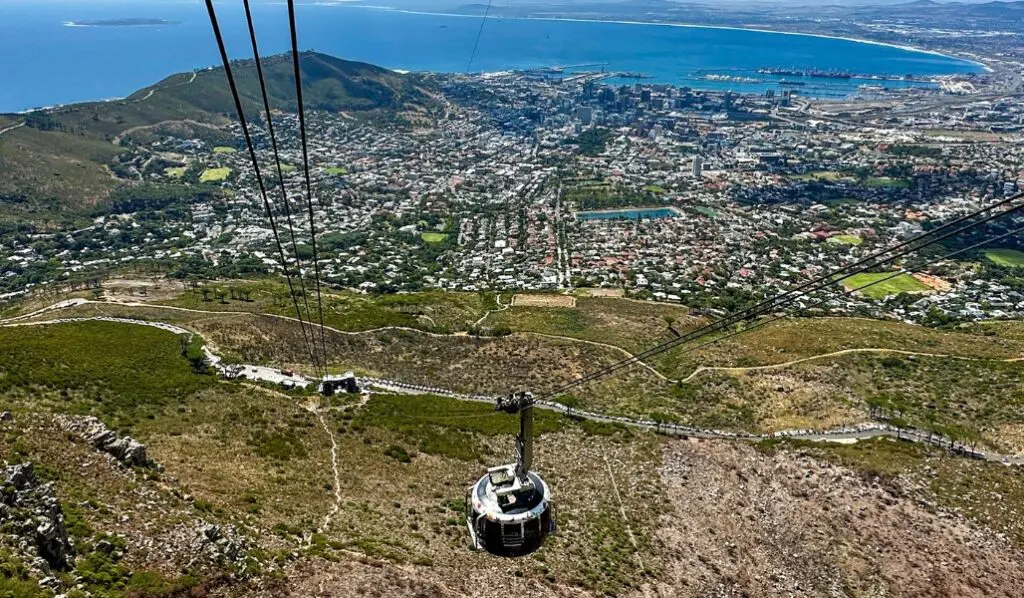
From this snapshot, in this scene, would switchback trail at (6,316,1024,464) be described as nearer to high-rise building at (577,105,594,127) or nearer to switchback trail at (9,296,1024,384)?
switchback trail at (9,296,1024,384)

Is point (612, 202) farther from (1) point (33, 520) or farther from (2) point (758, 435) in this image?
(1) point (33, 520)

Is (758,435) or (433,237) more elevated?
(758,435)

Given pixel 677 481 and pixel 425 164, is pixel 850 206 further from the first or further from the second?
pixel 677 481

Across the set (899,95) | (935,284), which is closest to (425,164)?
(935,284)

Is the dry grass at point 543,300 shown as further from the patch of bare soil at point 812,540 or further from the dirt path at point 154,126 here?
the dirt path at point 154,126

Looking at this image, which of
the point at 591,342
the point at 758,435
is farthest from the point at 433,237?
the point at 758,435

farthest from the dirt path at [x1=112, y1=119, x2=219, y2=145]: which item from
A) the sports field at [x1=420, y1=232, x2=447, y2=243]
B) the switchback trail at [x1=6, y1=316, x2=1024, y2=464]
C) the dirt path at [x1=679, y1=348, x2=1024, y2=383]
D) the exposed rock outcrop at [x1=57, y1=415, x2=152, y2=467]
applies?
the dirt path at [x1=679, y1=348, x2=1024, y2=383]
